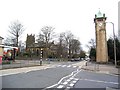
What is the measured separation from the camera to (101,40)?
7650cm

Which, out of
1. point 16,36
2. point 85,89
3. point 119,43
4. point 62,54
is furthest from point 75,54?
point 85,89

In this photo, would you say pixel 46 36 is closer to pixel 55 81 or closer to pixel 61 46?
A: pixel 61 46

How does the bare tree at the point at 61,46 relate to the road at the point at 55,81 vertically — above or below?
above

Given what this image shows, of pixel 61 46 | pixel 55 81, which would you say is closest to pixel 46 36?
pixel 61 46

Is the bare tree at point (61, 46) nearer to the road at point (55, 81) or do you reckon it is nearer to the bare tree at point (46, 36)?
the bare tree at point (46, 36)

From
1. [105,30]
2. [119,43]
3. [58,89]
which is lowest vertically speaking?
[58,89]

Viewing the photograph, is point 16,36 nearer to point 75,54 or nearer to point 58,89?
point 75,54

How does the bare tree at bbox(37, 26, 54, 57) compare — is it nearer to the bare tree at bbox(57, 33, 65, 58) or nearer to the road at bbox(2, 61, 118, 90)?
the bare tree at bbox(57, 33, 65, 58)

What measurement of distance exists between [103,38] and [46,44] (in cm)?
2719

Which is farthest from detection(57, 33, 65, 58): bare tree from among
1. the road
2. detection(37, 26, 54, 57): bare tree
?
the road

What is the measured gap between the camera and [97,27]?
7988 centimetres

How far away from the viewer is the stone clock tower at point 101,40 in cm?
7443

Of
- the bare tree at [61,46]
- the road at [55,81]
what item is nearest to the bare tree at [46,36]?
the bare tree at [61,46]

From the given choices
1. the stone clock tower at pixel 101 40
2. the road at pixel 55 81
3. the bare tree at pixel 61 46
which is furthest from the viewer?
the bare tree at pixel 61 46
